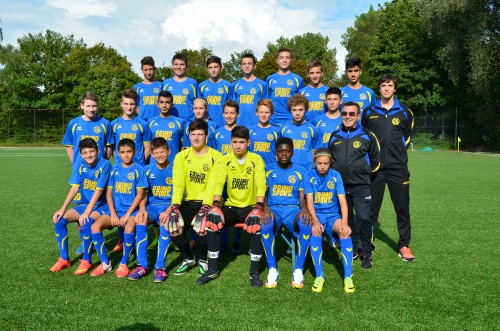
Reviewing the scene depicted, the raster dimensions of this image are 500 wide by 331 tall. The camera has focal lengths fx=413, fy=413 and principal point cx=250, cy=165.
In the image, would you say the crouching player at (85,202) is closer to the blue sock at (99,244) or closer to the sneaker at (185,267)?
the blue sock at (99,244)

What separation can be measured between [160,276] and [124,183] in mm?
1177

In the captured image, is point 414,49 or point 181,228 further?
point 414,49

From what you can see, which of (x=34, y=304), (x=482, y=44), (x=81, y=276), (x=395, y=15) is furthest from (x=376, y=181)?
(x=395, y=15)

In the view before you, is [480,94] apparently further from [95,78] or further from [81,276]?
[95,78]

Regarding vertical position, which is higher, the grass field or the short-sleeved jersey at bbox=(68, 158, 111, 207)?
the short-sleeved jersey at bbox=(68, 158, 111, 207)

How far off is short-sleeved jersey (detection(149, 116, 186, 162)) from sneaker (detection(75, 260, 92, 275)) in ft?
5.51

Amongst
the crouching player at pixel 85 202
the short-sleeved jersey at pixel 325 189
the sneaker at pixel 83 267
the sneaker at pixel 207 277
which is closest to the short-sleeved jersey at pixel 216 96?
the crouching player at pixel 85 202

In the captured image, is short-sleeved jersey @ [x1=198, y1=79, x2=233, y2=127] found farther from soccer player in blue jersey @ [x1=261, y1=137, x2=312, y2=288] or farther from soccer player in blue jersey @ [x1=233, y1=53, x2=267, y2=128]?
soccer player in blue jersey @ [x1=261, y1=137, x2=312, y2=288]

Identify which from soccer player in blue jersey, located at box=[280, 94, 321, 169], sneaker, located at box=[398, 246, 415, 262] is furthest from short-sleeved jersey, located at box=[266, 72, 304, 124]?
sneaker, located at box=[398, 246, 415, 262]

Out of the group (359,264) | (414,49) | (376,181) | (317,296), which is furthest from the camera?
(414,49)

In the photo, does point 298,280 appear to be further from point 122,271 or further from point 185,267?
point 122,271

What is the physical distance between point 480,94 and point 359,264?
86.3ft

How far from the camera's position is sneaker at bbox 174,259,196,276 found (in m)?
4.39

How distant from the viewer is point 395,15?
113ft
